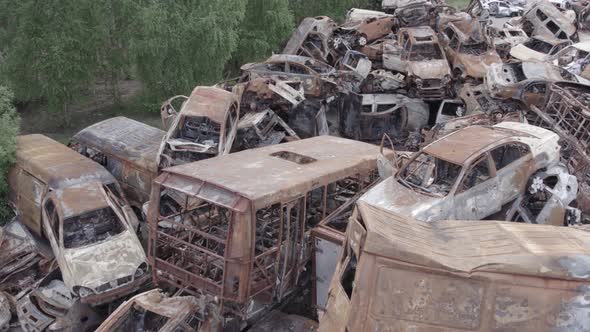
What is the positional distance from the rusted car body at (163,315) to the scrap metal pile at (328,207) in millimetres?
21

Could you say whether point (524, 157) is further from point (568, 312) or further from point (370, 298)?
point (370, 298)

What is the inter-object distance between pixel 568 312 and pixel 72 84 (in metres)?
15.4

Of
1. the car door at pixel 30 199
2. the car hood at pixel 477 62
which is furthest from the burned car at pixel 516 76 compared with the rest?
the car door at pixel 30 199

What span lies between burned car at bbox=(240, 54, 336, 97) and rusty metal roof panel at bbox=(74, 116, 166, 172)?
3.23m

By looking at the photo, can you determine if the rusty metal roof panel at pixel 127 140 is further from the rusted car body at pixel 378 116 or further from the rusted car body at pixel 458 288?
the rusted car body at pixel 458 288

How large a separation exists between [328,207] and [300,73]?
20.0 ft

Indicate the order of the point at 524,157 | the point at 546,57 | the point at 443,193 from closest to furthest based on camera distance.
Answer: the point at 443,193 → the point at 524,157 → the point at 546,57

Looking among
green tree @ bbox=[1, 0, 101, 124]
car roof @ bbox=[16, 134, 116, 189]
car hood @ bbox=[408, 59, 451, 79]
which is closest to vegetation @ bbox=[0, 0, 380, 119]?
green tree @ bbox=[1, 0, 101, 124]

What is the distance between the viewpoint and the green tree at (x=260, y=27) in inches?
803

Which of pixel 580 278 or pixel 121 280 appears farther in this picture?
pixel 121 280

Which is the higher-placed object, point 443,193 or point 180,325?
point 443,193

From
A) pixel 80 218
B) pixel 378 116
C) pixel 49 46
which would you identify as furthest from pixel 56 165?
pixel 378 116

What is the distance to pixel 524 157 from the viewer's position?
27.2 feet

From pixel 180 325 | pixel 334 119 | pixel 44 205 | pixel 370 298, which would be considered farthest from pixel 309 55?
pixel 370 298
